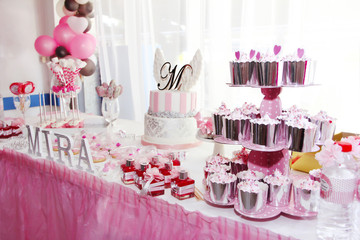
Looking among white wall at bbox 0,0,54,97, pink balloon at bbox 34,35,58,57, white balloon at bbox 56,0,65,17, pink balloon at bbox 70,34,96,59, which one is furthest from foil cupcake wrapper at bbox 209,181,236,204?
white wall at bbox 0,0,54,97

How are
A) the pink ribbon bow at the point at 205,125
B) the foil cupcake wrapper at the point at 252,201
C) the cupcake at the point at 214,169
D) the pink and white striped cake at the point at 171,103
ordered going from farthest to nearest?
the pink and white striped cake at the point at 171,103 → the pink ribbon bow at the point at 205,125 → the cupcake at the point at 214,169 → the foil cupcake wrapper at the point at 252,201

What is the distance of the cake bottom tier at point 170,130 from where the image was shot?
4.88 ft

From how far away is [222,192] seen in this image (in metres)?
0.90

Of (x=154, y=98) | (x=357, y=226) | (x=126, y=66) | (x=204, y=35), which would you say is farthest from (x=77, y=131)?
(x=126, y=66)

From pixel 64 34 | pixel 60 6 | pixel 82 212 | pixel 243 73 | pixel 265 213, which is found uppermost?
pixel 60 6

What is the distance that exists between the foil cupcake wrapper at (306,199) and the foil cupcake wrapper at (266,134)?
0.46 feet

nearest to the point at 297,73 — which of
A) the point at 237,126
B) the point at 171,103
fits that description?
the point at 237,126

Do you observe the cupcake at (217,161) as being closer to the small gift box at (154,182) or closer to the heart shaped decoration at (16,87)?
the small gift box at (154,182)

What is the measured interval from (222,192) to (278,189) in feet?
0.51

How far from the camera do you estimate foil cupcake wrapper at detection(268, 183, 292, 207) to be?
862 millimetres

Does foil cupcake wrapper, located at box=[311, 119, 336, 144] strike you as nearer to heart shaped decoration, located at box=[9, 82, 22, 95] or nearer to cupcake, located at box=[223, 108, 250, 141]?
cupcake, located at box=[223, 108, 250, 141]

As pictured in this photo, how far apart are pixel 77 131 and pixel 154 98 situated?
538 millimetres

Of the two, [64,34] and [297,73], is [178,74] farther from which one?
[64,34]

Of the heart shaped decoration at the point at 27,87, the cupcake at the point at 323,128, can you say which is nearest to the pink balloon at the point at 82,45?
the heart shaped decoration at the point at 27,87
